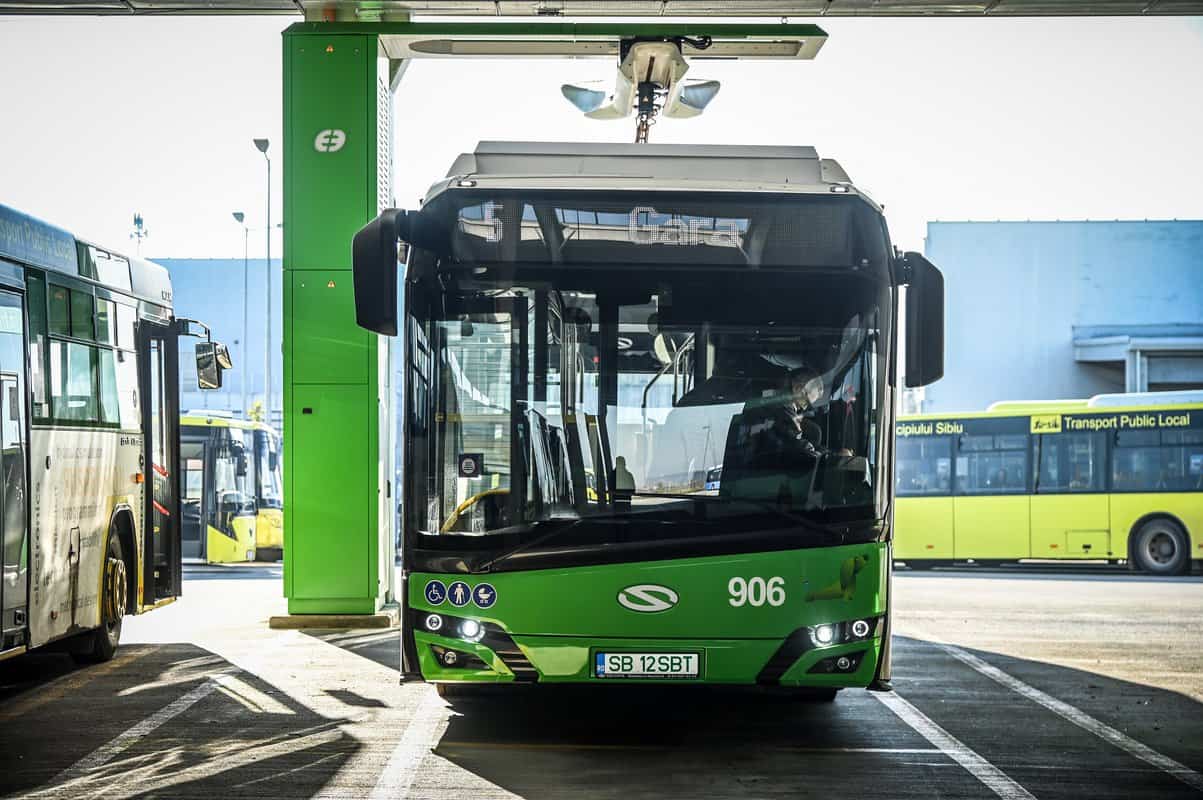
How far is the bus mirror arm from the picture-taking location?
26.7ft

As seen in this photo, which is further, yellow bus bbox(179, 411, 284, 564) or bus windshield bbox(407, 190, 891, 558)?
yellow bus bbox(179, 411, 284, 564)

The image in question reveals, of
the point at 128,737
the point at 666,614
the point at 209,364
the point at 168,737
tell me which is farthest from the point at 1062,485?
the point at 128,737

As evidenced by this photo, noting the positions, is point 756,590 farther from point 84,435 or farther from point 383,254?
point 84,435

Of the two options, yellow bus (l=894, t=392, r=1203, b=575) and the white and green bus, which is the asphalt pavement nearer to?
the white and green bus

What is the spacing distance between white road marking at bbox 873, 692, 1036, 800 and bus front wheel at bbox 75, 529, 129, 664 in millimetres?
5908

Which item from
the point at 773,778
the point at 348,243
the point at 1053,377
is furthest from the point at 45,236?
the point at 1053,377

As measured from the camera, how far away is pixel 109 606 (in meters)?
11.5

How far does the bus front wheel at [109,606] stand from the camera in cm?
1140

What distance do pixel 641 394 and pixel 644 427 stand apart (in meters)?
0.18

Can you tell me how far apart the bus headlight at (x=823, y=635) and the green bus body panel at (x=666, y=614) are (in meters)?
0.04

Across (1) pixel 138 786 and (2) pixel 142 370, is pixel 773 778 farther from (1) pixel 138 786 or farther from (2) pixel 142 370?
(2) pixel 142 370

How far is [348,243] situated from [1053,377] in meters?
36.6

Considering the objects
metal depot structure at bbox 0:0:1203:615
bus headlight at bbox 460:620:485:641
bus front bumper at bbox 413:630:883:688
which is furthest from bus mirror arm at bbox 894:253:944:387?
metal depot structure at bbox 0:0:1203:615

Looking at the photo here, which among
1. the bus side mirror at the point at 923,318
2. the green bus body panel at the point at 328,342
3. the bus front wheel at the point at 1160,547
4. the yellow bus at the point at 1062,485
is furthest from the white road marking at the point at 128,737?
the bus front wheel at the point at 1160,547
